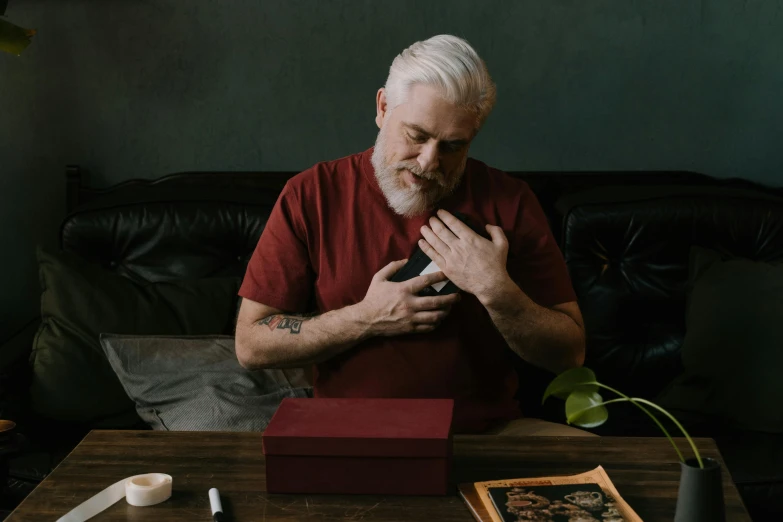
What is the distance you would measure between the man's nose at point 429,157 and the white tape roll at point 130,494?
30.5 inches

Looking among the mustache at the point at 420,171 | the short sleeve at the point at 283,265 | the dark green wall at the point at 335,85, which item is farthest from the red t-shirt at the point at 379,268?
the dark green wall at the point at 335,85

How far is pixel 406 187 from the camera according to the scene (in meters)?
1.73

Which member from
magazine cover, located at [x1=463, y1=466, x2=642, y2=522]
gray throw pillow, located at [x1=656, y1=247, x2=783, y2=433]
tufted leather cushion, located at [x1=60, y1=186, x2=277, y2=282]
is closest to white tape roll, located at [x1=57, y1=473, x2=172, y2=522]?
magazine cover, located at [x1=463, y1=466, x2=642, y2=522]

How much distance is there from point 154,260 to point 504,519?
1538mm

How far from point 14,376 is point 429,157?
1.16 metres

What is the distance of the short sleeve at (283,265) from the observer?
175 cm

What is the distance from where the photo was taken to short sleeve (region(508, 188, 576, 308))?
1.79 metres

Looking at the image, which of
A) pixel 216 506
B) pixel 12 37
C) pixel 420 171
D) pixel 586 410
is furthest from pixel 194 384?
pixel 586 410

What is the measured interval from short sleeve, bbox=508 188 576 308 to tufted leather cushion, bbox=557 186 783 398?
0.60m

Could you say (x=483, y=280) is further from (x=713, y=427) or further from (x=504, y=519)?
(x=713, y=427)

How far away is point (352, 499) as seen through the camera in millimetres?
1211

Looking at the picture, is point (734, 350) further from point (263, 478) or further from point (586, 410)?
point (263, 478)

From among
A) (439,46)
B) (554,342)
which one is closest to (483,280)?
(554,342)

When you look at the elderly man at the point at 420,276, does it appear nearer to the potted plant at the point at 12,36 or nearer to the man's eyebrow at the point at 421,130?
the man's eyebrow at the point at 421,130
